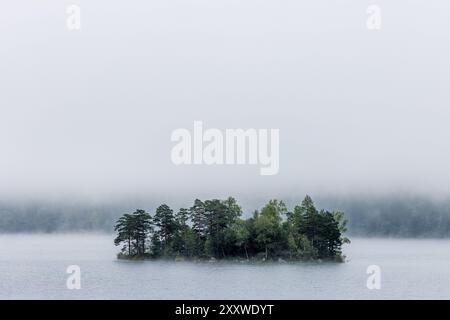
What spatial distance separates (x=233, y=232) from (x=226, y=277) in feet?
5.16

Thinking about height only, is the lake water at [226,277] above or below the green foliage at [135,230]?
below

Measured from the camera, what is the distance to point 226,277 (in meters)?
28.0

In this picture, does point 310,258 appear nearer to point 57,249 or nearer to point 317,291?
point 317,291

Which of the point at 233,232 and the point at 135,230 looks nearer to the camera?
the point at 233,232

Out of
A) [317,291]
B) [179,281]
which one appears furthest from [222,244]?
[317,291]

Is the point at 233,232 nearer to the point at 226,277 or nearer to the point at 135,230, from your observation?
the point at 226,277

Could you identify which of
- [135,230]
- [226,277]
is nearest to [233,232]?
[226,277]

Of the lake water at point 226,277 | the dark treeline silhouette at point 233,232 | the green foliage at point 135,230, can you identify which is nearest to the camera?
the lake water at point 226,277

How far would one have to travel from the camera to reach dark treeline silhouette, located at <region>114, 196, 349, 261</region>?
28750 mm

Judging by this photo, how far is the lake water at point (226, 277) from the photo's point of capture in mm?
26141

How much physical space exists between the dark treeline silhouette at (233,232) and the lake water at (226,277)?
1.57 feet
